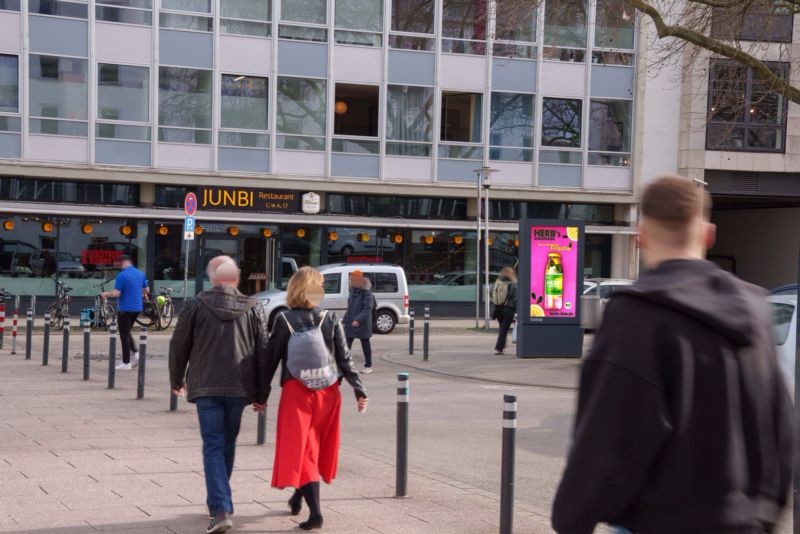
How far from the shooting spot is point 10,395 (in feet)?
44.5

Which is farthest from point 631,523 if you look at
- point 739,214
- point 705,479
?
point 739,214

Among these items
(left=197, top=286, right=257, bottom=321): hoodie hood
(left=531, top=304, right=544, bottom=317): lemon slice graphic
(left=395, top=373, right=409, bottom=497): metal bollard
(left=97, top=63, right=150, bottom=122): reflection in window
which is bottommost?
(left=395, top=373, right=409, bottom=497): metal bollard

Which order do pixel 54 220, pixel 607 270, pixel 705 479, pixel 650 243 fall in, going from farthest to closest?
pixel 607 270 < pixel 54 220 < pixel 650 243 < pixel 705 479

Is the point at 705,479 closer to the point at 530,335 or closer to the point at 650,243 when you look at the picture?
the point at 650,243

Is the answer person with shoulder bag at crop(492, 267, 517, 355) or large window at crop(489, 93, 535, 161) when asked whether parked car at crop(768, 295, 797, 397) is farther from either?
large window at crop(489, 93, 535, 161)

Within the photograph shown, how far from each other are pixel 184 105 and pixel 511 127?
10.8 m

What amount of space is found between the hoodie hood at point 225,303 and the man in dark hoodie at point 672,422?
4.28 metres

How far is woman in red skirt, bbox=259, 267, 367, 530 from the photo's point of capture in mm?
6703

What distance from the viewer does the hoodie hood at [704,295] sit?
282 cm

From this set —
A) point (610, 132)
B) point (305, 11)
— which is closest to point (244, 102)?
point (305, 11)

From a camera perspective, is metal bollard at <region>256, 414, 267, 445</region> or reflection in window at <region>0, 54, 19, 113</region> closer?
metal bollard at <region>256, 414, 267, 445</region>

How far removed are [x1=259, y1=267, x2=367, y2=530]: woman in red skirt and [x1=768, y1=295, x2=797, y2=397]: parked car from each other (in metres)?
3.85

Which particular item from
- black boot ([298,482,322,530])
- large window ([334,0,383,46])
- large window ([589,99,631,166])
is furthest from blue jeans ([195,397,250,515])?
large window ([589,99,631,166])

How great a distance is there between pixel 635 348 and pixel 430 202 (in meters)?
32.0
